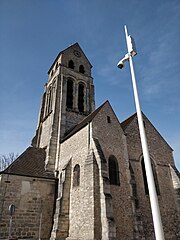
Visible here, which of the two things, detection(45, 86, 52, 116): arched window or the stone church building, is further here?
detection(45, 86, 52, 116): arched window

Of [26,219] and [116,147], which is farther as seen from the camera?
[116,147]

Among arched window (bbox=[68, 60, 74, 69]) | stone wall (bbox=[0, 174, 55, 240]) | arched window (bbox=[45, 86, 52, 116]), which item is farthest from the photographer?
arched window (bbox=[68, 60, 74, 69])

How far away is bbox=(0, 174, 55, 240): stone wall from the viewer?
36.7 ft

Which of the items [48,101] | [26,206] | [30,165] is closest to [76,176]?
[26,206]

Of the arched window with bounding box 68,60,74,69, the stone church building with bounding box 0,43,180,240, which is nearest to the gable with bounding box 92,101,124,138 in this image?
the stone church building with bounding box 0,43,180,240

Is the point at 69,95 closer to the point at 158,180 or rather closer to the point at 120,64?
the point at 158,180

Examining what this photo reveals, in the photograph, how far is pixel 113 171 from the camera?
38.4ft

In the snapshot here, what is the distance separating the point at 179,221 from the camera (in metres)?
12.8

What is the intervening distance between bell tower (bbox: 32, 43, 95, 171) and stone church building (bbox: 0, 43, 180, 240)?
0.19m

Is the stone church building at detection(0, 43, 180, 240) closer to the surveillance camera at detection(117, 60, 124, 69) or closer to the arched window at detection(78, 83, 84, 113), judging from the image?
the arched window at detection(78, 83, 84, 113)

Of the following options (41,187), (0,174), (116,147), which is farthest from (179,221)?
(0,174)

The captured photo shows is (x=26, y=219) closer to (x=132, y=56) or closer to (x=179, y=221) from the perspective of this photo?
(x=179, y=221)

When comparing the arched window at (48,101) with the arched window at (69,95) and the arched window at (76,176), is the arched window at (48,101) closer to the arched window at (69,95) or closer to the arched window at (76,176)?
the arched window at (69,95)

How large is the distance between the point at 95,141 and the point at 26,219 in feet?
20.9
